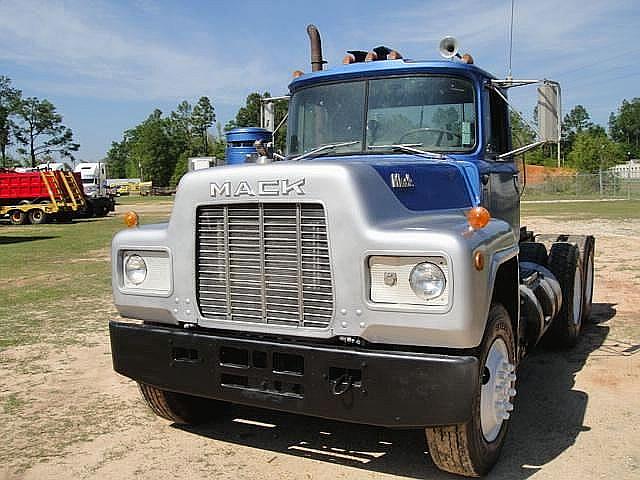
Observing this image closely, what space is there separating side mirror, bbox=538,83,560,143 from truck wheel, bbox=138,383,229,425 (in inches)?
123

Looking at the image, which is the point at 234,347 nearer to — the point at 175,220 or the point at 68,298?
the point at 175,220

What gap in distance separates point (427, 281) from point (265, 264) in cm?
89

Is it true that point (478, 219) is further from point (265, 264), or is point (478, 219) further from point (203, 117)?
point (203, 117)

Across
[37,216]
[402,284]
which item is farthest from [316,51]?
[37,216]

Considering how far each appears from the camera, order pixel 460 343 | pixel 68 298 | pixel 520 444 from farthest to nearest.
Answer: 1. pixel 68 298
2. pixel 520 444
3. pixel 460 343

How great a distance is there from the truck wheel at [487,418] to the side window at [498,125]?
1691 mm

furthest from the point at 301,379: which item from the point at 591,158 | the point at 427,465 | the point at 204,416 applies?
the point at 591,158

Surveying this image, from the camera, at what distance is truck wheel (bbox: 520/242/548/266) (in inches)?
260

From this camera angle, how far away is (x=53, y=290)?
1075 centimetres

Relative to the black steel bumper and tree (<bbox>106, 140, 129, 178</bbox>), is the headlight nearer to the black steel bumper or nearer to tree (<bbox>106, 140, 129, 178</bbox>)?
the black steel bumper

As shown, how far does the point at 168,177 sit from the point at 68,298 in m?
84.1

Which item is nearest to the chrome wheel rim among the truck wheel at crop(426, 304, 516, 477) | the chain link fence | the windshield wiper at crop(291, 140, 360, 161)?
the truck wheel at crop(426, 304, 516, 477)

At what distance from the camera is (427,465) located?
4.05 metres

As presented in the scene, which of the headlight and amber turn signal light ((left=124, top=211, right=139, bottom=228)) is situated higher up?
amber turn signal light ((left=124, top=211, right=139, bottom=228))
